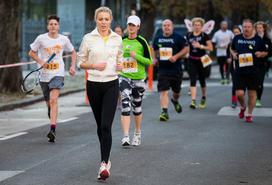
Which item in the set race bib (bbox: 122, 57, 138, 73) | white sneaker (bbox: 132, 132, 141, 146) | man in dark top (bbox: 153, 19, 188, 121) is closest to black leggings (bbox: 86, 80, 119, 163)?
white sneaker (bbox: 132, 132, 141, 146)

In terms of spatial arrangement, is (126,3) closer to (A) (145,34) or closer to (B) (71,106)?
(A) (145,34)

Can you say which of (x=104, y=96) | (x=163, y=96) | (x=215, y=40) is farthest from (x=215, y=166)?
(x=215, y=40)

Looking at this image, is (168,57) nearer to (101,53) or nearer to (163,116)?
(163,116)

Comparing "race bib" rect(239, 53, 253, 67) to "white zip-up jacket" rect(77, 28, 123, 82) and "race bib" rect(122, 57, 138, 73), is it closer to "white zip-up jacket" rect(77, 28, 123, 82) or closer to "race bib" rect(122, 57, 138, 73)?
"race bib" rect(122, 57, 138, 73)

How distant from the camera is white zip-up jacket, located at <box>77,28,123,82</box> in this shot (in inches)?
385

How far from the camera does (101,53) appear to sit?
9.87 m

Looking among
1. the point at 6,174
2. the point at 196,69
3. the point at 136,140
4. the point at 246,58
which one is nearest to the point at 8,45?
the point at 196,69

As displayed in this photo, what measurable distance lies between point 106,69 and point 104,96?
30 centimetres


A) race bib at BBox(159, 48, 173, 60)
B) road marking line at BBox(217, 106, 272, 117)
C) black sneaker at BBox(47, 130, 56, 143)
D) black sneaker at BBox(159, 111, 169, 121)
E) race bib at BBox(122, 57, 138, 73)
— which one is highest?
race bib at BBox(122, 57, 138, 73)

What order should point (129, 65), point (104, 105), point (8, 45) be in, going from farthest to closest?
point (8, 45) < point (129, 65) < point (104, 105)

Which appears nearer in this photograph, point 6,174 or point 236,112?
point 6,174

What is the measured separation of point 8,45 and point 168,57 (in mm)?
6029

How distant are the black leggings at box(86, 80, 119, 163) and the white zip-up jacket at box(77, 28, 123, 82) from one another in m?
0.08

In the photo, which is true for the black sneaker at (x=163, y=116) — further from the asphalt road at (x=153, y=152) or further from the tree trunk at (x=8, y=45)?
the tree trunk at (x=8, y=45)
